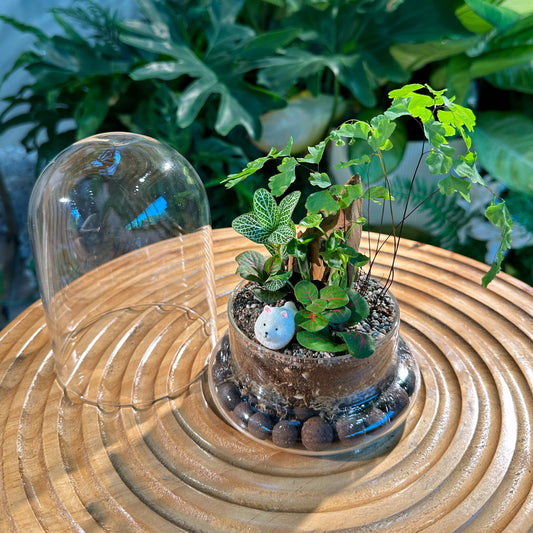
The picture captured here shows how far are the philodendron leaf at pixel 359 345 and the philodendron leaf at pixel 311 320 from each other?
3cm

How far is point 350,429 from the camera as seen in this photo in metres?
0.62

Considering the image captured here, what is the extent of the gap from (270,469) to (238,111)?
3.73 ft

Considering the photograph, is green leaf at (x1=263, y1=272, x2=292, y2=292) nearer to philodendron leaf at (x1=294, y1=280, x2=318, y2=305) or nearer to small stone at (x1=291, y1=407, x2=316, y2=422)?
philodendron leaf at (x1=294, y1=280, x2=318, y2=305)

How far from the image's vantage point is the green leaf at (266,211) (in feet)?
2.03

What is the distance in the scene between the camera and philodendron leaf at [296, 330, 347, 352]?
22.9 inches

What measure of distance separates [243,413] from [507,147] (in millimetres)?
1269

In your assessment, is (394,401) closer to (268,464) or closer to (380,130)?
(268,464)

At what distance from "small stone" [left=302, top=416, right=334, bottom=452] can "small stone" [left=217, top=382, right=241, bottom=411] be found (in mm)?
92

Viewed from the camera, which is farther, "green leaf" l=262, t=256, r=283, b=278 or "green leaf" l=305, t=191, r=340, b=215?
"green leaf" l=262, t=256, r=283, b=278

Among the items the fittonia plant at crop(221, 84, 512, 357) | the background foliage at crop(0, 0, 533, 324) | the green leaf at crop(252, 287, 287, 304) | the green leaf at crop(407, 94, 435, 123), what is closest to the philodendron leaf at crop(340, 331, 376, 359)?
the fittonia plant at crop(221, 84, 512, 357)

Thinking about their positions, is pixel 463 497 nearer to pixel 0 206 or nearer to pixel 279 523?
pixel 279 523

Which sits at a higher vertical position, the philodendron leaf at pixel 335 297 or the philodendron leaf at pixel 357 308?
the philodendron leaf at pixel 335 297

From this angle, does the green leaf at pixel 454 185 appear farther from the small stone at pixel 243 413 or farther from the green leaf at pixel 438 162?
the small stone at pixel 243 413

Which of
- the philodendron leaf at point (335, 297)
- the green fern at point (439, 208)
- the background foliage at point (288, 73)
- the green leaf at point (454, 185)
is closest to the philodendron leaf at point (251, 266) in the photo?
the philodendron leaf at point (335, 297)
